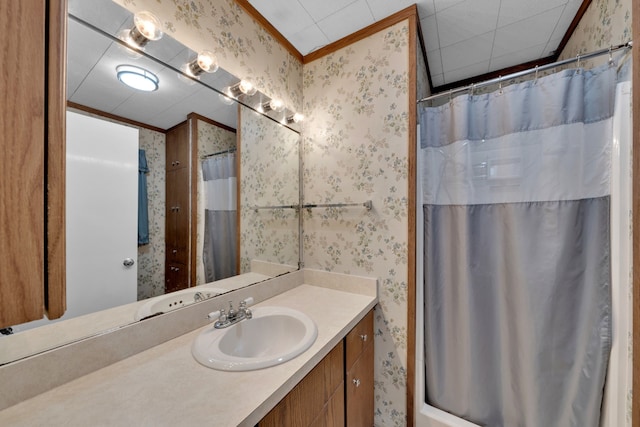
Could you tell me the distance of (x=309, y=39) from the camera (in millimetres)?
1454

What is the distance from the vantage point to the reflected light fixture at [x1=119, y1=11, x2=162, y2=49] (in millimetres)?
805

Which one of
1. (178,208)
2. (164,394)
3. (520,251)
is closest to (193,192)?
(178,208)

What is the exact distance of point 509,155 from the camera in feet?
3.63

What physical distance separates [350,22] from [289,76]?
47 centimetres

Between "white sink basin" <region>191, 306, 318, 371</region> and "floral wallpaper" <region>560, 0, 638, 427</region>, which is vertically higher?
"floral wallpaper" <region>560, 0, 638, 427</region>

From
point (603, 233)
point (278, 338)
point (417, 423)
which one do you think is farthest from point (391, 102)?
point (417, 423)

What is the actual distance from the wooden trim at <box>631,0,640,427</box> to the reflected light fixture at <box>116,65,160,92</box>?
1.75 metres

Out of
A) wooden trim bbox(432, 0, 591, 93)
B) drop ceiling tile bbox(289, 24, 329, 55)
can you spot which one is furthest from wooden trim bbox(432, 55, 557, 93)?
drop ceiling tile bbox(289, 24, 329, 55)

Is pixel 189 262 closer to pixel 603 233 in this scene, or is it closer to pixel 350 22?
pixel 350 22

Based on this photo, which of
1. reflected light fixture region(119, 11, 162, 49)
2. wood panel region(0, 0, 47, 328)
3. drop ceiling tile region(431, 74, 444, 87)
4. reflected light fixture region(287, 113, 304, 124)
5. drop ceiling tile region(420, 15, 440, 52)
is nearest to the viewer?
wood panel region(0, 0, 47, 328)

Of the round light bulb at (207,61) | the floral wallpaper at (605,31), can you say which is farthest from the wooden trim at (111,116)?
the floral wallpaper at (605,31)

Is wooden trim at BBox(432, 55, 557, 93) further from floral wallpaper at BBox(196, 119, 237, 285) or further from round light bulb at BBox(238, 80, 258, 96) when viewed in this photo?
floral wallpaper at BBox(196, 119, 237, 285)

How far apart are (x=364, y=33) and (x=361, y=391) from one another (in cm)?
196

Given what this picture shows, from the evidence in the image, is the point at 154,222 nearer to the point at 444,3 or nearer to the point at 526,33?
the point at 444,3
